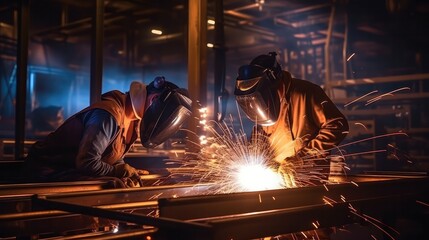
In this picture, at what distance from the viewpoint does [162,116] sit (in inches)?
132

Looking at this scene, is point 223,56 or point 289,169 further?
point 223,56

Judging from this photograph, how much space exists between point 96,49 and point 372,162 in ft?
11.6

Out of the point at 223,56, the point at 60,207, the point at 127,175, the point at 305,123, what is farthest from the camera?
the point at 223,56

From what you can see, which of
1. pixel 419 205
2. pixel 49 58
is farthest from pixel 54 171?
pixel 49 58

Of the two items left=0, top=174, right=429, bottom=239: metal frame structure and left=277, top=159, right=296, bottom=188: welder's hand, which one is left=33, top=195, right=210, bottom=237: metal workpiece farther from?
left=277, top=159, right=296, bottom=188: welder's hand

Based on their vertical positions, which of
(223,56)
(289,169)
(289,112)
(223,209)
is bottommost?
(223,209)

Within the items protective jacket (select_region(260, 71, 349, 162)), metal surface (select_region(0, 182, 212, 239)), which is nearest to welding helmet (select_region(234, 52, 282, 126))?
protective jacket (select_region(260, 71, 349, 162))

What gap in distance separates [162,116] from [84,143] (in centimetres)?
53

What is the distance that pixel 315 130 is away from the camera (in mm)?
3627

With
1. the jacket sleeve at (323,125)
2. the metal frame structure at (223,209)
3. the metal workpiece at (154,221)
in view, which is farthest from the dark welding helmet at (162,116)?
the metal workpiece at (154,221)

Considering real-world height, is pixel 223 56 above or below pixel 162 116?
above

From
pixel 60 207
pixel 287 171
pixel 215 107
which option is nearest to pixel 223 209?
pixel 60 207

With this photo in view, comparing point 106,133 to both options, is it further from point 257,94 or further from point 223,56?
point 223,56

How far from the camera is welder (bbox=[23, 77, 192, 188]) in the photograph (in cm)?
320
